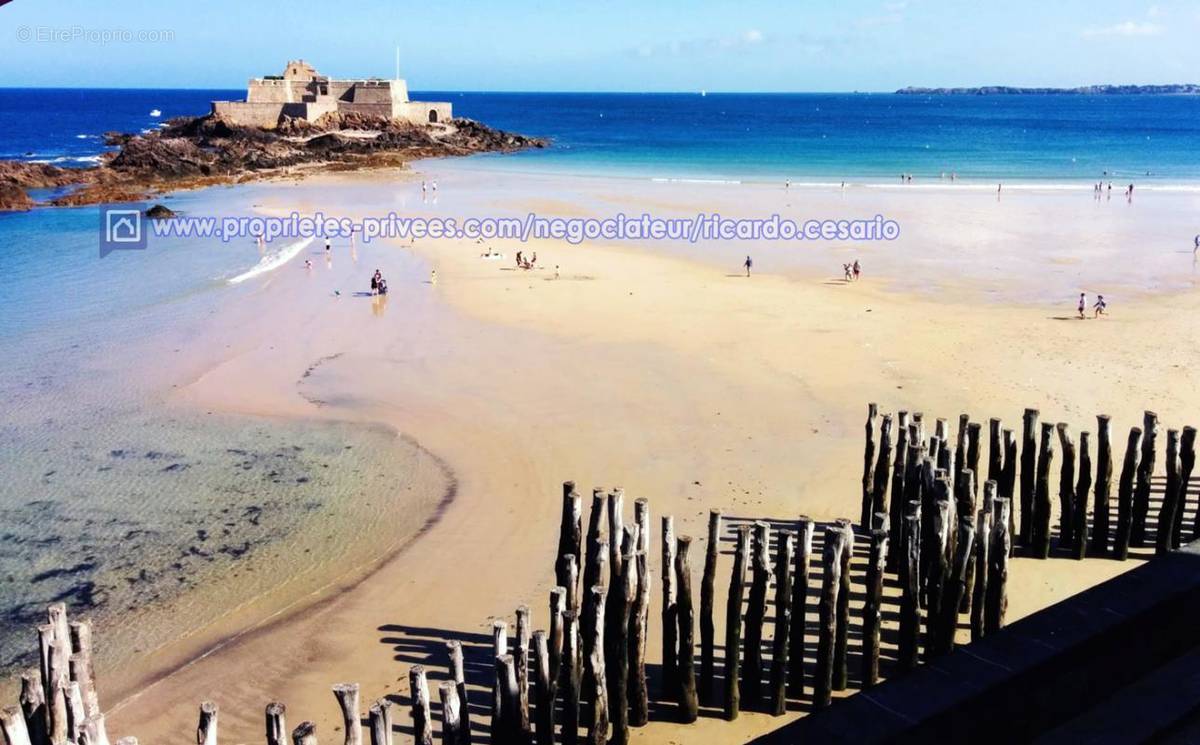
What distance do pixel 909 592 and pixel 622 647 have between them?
9.12ft

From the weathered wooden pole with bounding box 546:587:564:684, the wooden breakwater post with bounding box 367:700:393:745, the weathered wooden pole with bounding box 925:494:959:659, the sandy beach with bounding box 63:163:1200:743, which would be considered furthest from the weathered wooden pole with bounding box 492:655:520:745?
the weathered wooden pole with bounding box 925:494:959:659

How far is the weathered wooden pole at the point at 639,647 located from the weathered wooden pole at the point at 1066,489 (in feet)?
19.2

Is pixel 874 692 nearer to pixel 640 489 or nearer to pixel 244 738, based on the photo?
pixel 244 738

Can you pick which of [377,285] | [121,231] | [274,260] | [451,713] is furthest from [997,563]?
[121,231]

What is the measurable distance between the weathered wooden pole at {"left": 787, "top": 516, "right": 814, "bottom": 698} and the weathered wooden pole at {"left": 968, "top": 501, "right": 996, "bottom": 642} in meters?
1.74

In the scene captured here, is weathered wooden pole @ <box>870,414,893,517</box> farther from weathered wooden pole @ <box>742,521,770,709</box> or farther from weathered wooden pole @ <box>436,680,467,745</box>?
weathered wooden pole @ <box>436,680,467,745</box>

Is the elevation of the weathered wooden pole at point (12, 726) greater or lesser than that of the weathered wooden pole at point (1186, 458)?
lesser

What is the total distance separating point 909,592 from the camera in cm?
927

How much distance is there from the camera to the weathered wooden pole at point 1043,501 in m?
11.6

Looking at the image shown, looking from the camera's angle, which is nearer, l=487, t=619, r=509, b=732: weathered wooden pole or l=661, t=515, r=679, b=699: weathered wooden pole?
l=487, t=619, r=509, b=732: weathered wooden pole

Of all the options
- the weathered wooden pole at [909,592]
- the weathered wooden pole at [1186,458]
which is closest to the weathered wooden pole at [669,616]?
the weathered wooden pole at [909,592]

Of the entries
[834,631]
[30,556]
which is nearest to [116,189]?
[30,556]

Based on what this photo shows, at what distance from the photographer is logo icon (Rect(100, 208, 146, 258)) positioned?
37.6 metres

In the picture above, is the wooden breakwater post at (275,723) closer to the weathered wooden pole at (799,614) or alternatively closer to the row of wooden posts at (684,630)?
the row of wooden posts at (684,630)
